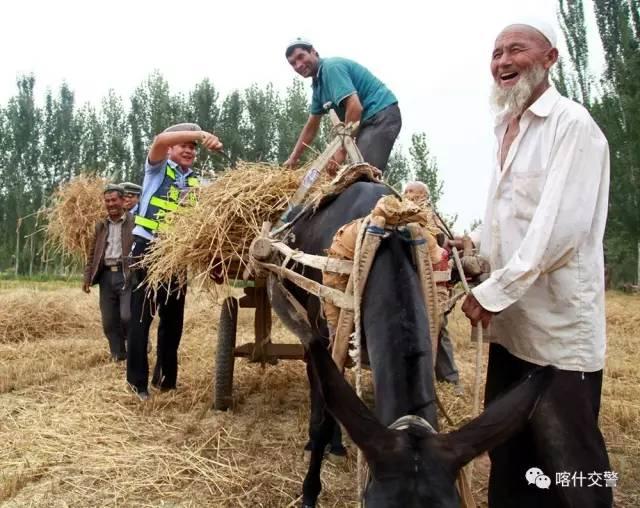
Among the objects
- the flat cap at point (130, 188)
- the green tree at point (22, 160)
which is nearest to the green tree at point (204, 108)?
the green tree at point (22, 160)

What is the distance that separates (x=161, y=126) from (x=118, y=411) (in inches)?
1151

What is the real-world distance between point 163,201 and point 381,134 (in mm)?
1921

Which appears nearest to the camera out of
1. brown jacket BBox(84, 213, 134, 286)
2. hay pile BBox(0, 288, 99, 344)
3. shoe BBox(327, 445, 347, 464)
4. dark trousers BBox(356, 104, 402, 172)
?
shoe BBox(327, 445, 347, 464)

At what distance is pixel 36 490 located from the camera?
3357 millimetres

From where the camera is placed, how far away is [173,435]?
4.26 m

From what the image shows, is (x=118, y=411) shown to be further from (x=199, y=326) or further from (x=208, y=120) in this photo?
(x=208, y=120)

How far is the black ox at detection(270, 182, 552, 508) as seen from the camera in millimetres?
1694

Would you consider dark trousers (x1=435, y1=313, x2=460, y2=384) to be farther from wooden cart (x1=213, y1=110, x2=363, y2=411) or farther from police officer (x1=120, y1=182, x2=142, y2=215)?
police officer (x1=120, y1=182, x2=142, y2=215)

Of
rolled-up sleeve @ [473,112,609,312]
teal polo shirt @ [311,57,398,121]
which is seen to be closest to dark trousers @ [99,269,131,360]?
teal polo shirt @ [311,57,398,121]

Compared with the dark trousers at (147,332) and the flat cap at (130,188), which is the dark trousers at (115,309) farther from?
the dark trousers at (147,332)

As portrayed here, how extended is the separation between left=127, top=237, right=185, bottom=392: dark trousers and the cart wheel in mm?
461

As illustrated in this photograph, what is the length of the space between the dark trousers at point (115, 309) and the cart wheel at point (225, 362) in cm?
221

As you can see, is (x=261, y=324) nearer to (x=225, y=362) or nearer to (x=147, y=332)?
(x=225, y=362)

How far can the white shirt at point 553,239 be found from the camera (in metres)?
2.18
